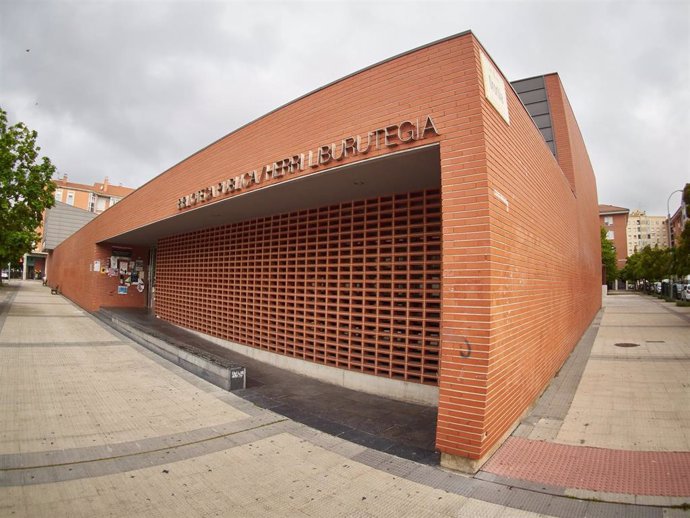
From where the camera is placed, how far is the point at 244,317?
9.68 m

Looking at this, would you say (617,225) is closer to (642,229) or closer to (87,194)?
(642,229)

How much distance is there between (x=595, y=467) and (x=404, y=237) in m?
3.97

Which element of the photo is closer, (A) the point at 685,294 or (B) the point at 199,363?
(B) the point at 199,363

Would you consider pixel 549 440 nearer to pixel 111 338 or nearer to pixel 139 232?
pixel 111 338

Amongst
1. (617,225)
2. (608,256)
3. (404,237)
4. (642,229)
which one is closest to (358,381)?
(404,237)

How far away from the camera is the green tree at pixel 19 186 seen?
47.8 ft

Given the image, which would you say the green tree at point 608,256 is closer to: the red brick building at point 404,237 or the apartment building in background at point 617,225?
the apartment building in background at point 617,225

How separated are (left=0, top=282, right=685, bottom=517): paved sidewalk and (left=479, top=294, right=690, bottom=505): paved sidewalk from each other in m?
0.23

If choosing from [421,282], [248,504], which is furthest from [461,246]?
[248,504]

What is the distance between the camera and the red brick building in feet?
12.9

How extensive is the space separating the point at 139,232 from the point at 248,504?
42.0ft

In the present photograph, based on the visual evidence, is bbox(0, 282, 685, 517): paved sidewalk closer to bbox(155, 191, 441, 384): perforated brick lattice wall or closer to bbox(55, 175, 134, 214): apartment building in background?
bbox(155, 191, 441, 384): perforated brick lattice wall

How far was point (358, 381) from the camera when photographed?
6711 millimetres

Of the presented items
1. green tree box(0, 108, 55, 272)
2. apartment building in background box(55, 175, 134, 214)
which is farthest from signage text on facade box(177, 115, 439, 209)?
apartment building in background box(55, 175, 134, 214)
